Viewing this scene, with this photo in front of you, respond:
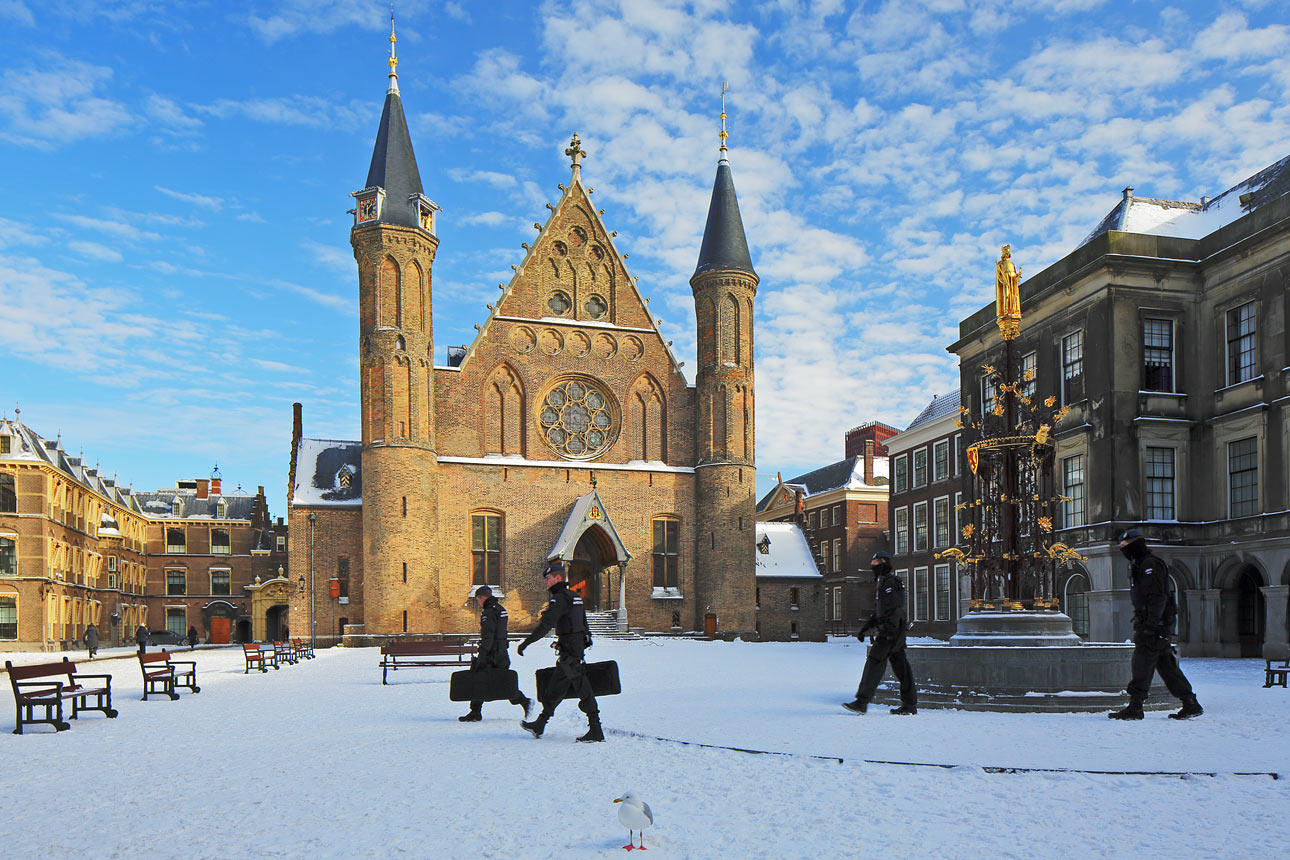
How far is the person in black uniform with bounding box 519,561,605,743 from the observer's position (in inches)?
415

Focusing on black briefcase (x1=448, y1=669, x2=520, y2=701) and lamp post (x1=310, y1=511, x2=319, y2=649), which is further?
lamp post (x1=310, y1=511, x2=319, y2=649)

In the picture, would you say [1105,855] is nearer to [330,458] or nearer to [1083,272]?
[1083,272]

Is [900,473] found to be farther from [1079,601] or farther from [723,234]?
[1079,601]

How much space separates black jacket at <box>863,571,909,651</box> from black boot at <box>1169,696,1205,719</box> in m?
3.05

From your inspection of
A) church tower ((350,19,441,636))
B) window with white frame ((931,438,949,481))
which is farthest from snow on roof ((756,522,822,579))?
church tower ((350,19,441,636))

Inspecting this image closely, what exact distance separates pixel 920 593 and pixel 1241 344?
21824mm

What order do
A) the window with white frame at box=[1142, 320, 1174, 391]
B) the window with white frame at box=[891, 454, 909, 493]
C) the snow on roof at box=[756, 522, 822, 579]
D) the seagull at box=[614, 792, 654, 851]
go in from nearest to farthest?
the seagull at box=[614, 792, 654, 851] → the window with white frame at box=[1142, 320, 1174, 391] → the snow on roof at box=[756, 522, 822, 579] → the window with white frame at box=[891, 454, 909, 493]

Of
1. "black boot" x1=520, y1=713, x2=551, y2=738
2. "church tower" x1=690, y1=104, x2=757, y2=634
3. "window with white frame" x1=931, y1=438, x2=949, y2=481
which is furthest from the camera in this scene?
"window with white frame" x1=931, y1=438, x2=949, y2=481

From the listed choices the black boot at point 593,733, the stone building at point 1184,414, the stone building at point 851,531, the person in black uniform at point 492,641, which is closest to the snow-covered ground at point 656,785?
the black boot at point 593,733

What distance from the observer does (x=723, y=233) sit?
44469 millimetres

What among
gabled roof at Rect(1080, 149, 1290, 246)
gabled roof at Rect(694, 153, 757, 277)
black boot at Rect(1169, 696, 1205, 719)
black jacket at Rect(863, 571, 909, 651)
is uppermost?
gabled roof at Rect(694, 153, 757, 277)

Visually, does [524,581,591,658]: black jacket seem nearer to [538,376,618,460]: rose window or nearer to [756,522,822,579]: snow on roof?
[538,376,618,460]: rose window

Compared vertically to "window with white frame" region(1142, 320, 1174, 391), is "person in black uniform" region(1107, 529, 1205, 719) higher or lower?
lower

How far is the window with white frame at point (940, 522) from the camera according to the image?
4494 cm
